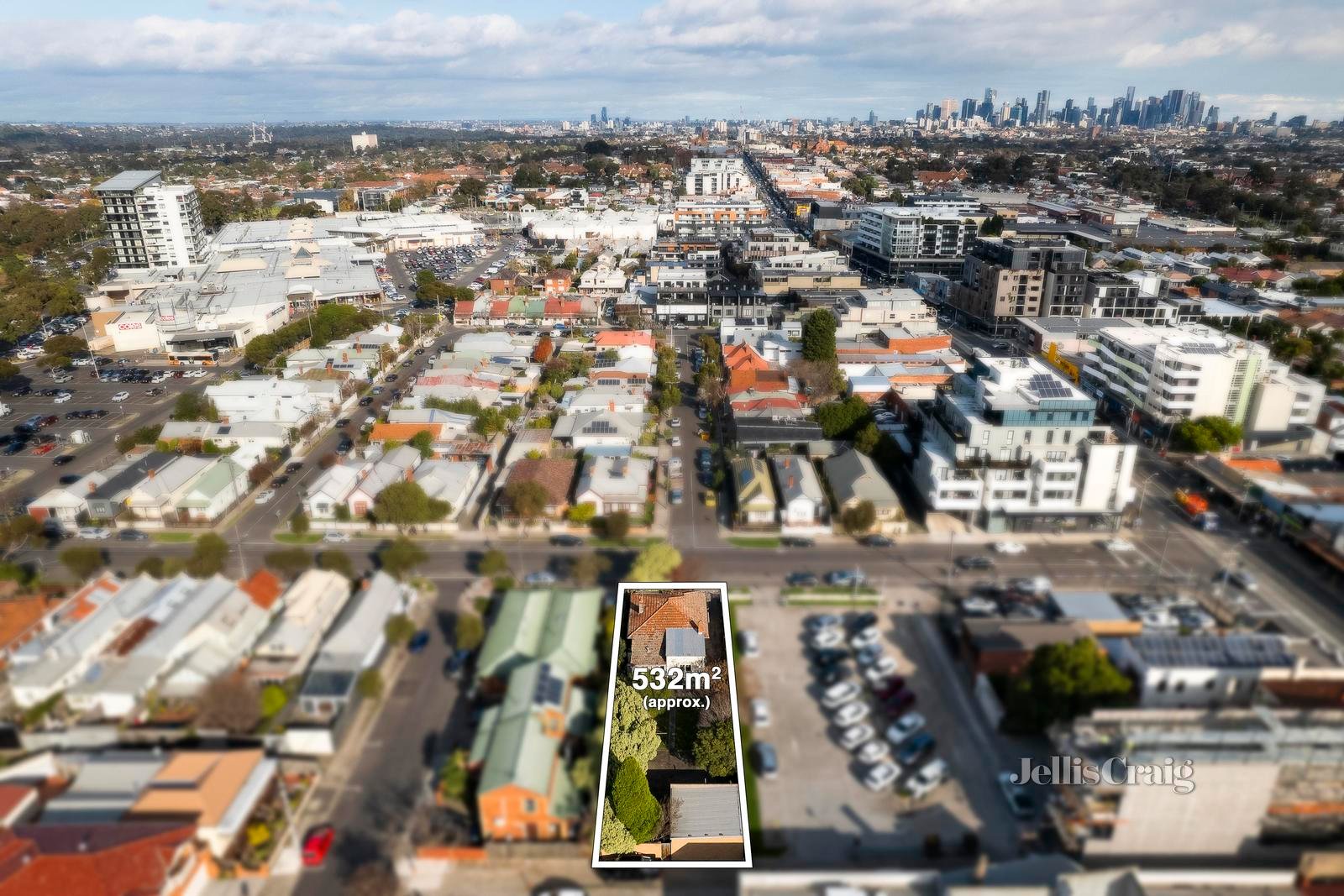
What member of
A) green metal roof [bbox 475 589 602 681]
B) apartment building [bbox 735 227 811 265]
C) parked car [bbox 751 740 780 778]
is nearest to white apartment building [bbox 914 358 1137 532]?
parked car [bbox 751 740 780 778]

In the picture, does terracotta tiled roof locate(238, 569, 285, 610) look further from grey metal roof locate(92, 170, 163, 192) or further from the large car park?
grey metal roof locate(92, 170, 163, 192)

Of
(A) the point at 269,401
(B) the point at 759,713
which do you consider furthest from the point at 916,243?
(B) the point at 759,713

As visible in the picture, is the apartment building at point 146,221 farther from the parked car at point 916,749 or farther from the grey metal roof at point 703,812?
the parked car at point 916,749

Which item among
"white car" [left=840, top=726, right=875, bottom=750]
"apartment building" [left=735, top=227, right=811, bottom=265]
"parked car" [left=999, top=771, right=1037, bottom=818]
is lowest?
"white car" [left=840, top=726, right=875, bottom=750]

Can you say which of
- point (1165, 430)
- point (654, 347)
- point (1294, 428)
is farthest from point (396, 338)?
point (1294, 428)

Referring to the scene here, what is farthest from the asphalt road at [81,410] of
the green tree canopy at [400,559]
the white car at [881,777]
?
the white car at [881,777]

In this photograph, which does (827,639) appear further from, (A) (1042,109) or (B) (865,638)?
(A) (1042,109)
